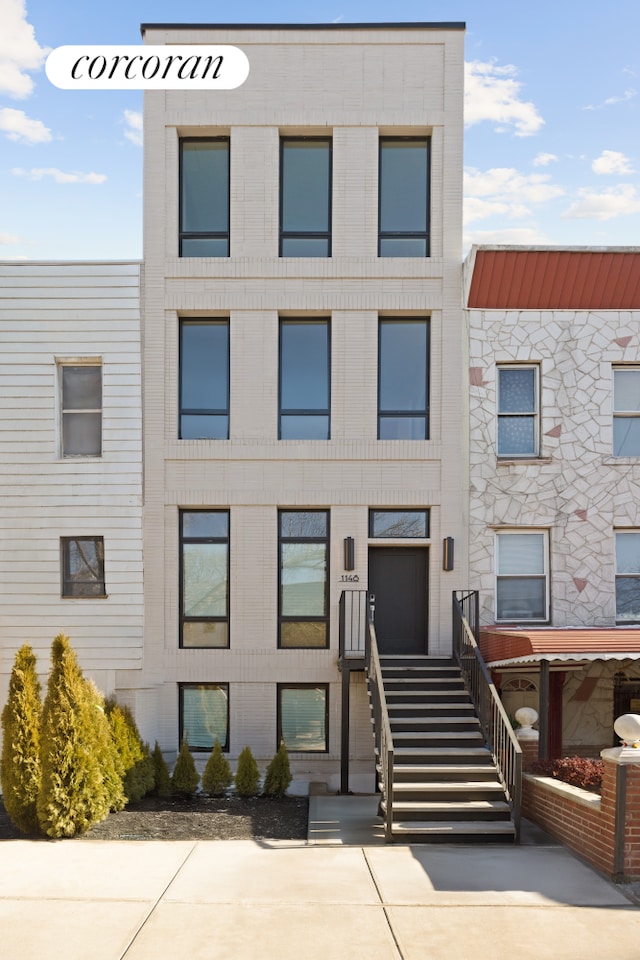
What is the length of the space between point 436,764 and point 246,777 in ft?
9.63

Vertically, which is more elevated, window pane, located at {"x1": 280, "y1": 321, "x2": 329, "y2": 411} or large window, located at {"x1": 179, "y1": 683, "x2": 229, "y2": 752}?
window pane, located at {"x1": 280, "y1": 321, "x2": 329, "y2": 411}

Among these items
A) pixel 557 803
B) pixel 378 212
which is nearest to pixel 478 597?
pixel 557 803

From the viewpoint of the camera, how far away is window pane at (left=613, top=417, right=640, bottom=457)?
13883mm

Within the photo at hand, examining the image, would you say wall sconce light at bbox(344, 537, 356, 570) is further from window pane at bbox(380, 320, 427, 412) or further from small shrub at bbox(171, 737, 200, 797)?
small shrub at bbox(171, 737, 200, 797)

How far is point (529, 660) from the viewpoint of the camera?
37.0ft

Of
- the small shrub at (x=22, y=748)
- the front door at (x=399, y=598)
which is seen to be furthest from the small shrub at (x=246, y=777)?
the small shrub at (x=22, y=748)

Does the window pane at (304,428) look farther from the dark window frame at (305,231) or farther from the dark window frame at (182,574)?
the dark window frame at (305,231)

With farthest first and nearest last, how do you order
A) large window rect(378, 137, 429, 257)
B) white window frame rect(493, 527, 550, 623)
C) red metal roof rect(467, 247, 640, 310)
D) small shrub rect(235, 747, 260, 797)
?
large window rect(378, 137, 429, 257) < white window frame rect(493, 527, 550, 623) < red metal roof rect(467, 247, 640, 310) < small shrub rect(235, 747, 260, 797)

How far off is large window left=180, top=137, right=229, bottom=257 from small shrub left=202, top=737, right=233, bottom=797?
7720mm

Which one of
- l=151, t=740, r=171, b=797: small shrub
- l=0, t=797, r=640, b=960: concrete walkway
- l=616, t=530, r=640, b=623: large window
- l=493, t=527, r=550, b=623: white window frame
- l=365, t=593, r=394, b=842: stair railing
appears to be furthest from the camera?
l=616, t=530, r=640, b=623: large window

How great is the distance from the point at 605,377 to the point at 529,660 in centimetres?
497

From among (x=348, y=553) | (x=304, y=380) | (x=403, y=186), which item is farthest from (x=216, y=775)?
(x=403, y=186)

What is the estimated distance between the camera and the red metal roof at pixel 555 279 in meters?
13.3

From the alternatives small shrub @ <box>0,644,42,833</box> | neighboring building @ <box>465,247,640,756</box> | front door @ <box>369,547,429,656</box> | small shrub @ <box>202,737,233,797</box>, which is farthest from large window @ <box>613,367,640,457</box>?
small shrub @ <box>0,644,42,833</box>
